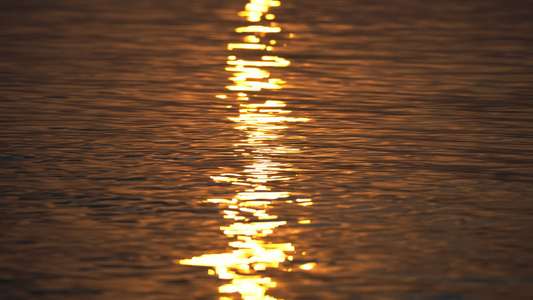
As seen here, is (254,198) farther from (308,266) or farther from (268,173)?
(308,266)

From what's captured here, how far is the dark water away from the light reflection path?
0.02m

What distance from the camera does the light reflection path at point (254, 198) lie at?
5814 mm

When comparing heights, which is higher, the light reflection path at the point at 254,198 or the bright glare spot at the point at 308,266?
the light reflection path at the point at 254,198

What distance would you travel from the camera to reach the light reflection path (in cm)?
581

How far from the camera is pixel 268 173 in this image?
319 inches

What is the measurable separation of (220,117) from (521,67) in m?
5.15

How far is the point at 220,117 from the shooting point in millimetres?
10727

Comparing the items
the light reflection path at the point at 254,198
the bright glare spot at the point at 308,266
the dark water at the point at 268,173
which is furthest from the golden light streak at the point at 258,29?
the bright glare spot at the point at 308,266

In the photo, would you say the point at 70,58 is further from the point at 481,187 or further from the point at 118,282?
the point at 118,282

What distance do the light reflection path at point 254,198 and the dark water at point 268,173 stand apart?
0.02 m

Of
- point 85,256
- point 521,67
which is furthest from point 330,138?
point 521,67

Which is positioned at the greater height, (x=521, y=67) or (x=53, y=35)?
(x=53, y=35)

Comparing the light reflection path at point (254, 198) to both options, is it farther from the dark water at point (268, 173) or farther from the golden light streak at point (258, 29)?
the golden light streak at point (258, 29)

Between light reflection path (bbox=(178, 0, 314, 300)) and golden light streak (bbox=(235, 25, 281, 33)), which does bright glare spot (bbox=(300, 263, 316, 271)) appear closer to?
light reflection path (bbox=(178, 0, 314, 300))
